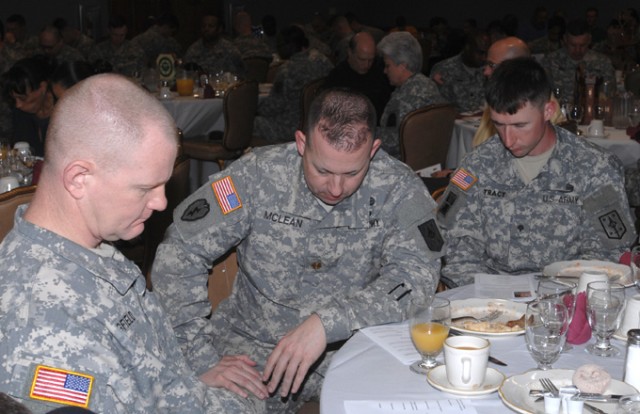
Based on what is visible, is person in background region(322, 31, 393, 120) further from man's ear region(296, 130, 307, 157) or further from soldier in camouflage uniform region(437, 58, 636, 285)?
man's ear region(296, 130, 307, 157)

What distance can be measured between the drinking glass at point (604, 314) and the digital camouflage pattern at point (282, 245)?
1.77ft

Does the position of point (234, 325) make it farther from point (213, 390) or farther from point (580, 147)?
point (580, 147)

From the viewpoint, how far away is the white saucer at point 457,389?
1765 mm

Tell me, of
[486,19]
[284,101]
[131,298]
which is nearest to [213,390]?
[131,298]

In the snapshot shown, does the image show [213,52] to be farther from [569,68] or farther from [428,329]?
[428,329]

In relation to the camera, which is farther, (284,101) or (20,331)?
(284,101)

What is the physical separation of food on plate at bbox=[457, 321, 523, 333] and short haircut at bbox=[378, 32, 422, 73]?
3.93m

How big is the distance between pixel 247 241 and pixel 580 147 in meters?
1.24

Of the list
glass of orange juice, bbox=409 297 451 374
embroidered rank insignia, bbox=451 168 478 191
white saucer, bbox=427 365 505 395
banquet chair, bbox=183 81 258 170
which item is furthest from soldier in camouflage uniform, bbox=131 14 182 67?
white saucer, bbox=427 365 505 395

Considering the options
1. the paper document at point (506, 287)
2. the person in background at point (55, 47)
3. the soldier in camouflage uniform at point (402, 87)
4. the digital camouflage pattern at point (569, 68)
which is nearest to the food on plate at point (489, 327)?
the paper document at point (506, 287)

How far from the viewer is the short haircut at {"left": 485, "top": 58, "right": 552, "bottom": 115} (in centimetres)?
290

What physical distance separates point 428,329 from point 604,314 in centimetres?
42

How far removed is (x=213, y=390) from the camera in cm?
212

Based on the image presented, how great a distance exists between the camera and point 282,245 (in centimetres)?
257
